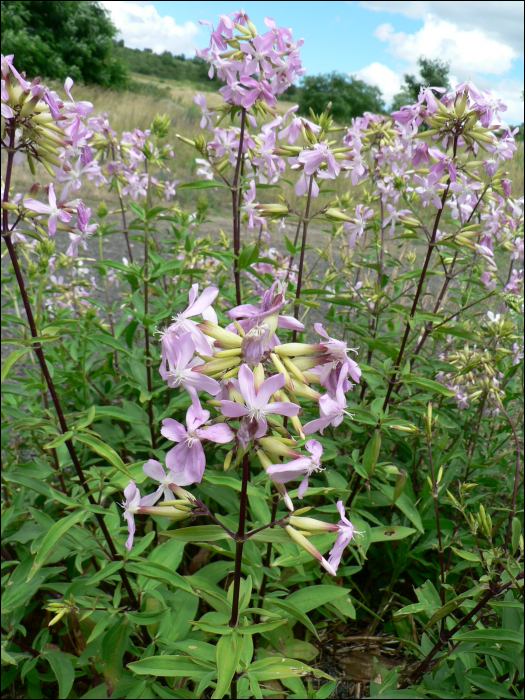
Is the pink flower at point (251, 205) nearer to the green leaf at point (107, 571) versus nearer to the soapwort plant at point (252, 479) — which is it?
the soapwort plant at point (252, 479)

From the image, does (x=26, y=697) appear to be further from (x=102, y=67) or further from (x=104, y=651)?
(x=102, y=67)

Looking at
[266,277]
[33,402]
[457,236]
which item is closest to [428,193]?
[457,236]

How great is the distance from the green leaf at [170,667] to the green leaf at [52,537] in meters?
0.31

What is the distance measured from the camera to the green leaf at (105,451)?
113 centimetres

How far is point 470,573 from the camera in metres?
1.77

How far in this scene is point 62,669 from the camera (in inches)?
54.1

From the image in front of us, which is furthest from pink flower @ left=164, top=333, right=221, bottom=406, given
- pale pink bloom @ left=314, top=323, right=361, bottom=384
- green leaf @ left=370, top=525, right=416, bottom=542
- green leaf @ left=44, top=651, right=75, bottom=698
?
green leaf @ left=44, top=651, right=75, bottom=698

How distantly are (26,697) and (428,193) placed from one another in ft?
7.70

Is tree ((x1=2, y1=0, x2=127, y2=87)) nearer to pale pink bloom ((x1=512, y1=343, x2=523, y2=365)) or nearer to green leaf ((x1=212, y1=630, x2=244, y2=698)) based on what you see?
pale pink bloom ((x1=512, y1=343, x2=523, y2=365))

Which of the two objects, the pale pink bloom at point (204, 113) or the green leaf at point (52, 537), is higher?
the pale pink bloom at point (204, 113)

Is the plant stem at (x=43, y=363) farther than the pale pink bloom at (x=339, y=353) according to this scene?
Yes

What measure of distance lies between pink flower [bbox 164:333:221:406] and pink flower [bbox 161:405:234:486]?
1.1 inches

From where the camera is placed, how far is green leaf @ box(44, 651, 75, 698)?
1320 millimetres

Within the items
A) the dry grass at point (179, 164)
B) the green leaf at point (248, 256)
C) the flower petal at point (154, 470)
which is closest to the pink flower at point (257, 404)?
the flower petal at point (154, 470)
